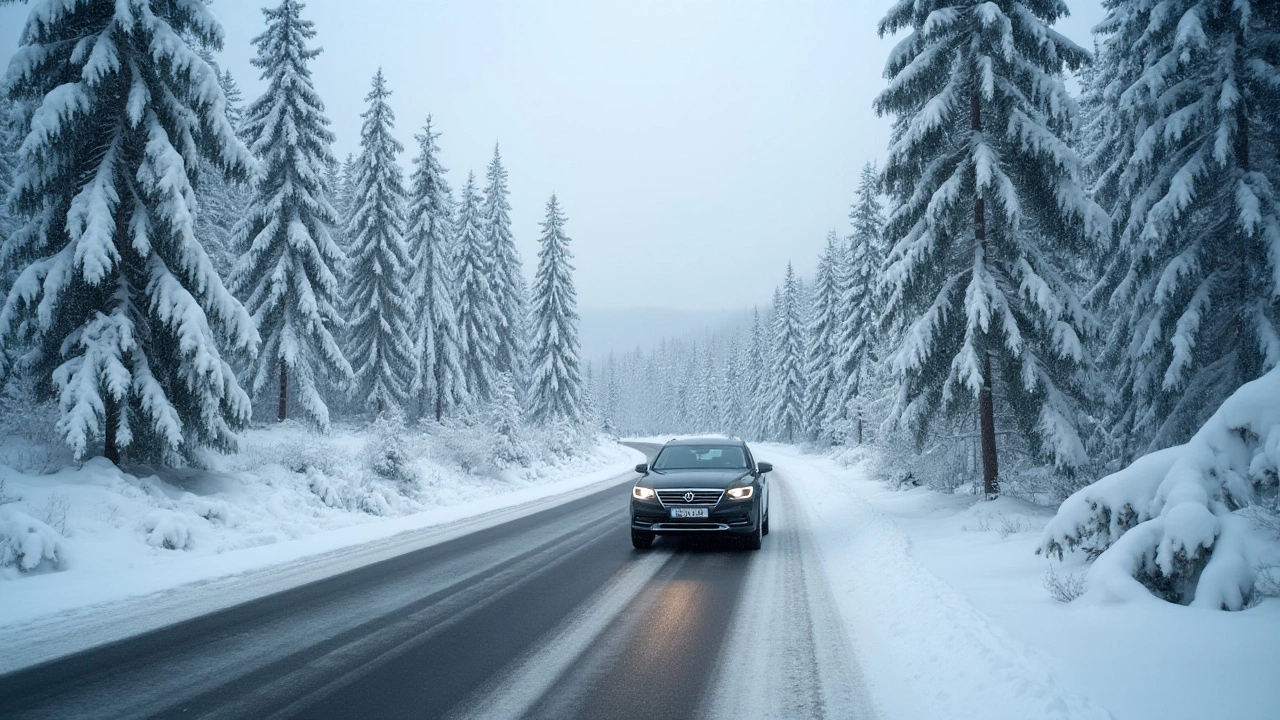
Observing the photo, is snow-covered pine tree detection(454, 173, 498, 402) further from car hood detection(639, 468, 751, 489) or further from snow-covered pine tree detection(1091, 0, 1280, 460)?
snow-covered pine tree detection(1091, 0, 1280, 460)

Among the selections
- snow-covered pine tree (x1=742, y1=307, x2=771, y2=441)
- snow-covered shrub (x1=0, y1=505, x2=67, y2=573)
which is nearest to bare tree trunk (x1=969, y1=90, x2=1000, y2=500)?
snow-covered shrub (x1=0, y1=505, x2=67, y2=573)

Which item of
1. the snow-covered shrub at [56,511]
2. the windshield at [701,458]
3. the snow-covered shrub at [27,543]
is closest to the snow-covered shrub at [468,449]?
the windshield at [701,458]

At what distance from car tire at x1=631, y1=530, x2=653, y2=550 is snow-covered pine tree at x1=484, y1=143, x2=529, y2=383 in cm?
3117

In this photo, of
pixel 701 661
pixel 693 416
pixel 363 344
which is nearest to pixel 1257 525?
pixel 701 661

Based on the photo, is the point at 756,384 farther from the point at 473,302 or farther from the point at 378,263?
the point at 378,263

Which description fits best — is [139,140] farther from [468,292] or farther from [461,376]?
[468,292]

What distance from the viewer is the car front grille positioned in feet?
33.0

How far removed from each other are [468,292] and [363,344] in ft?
26.5

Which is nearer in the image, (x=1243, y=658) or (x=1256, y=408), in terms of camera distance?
(x=1243, y=658)

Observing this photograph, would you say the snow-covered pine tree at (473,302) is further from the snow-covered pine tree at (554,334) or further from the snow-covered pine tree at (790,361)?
the snow-covered pine tree at (790,361)

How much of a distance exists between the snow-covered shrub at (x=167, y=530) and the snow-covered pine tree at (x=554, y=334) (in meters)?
30.0

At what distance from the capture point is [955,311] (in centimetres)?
1291

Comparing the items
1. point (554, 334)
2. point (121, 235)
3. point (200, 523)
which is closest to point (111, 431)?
point (200, 523)

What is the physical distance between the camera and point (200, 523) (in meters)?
10.7
